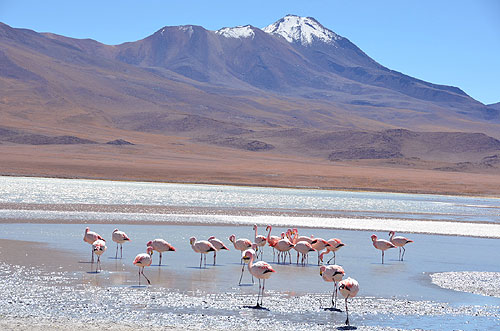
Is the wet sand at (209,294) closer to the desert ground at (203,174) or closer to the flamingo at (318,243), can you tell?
the flamingo at (318,243)

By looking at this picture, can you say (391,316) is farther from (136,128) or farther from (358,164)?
(136,128)

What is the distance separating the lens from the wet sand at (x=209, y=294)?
10102 mm

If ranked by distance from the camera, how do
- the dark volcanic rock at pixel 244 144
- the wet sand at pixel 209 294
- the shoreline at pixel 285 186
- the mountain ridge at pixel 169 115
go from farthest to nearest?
the mountain ridge at pixel 169 115
the dark volcanic rock at pixel 244 144
the shoreline at pixel 285 186
the wet sand at pixel 209 294

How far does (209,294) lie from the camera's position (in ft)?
39.5

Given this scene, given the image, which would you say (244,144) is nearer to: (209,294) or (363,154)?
(363,154)

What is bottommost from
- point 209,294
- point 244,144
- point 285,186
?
point 209,294

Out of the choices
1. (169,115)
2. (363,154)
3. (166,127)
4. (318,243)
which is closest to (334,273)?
(318,243)

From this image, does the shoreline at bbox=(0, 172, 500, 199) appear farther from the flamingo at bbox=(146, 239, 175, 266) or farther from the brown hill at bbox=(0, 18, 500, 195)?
the flamingo at bbox=(146, 239, 175, 266)

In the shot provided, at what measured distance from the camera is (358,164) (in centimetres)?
9169

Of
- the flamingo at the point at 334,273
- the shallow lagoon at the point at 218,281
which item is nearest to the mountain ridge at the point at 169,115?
the shallow lagoon at the point at 218,281

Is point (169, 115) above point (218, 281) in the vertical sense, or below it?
above

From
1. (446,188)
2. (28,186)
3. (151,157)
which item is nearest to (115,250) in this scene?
(28,186)

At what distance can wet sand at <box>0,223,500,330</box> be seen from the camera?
10102 mm

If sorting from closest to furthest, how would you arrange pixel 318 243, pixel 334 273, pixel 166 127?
pixel 334 273
pixel 318 243
pixel 166 127
